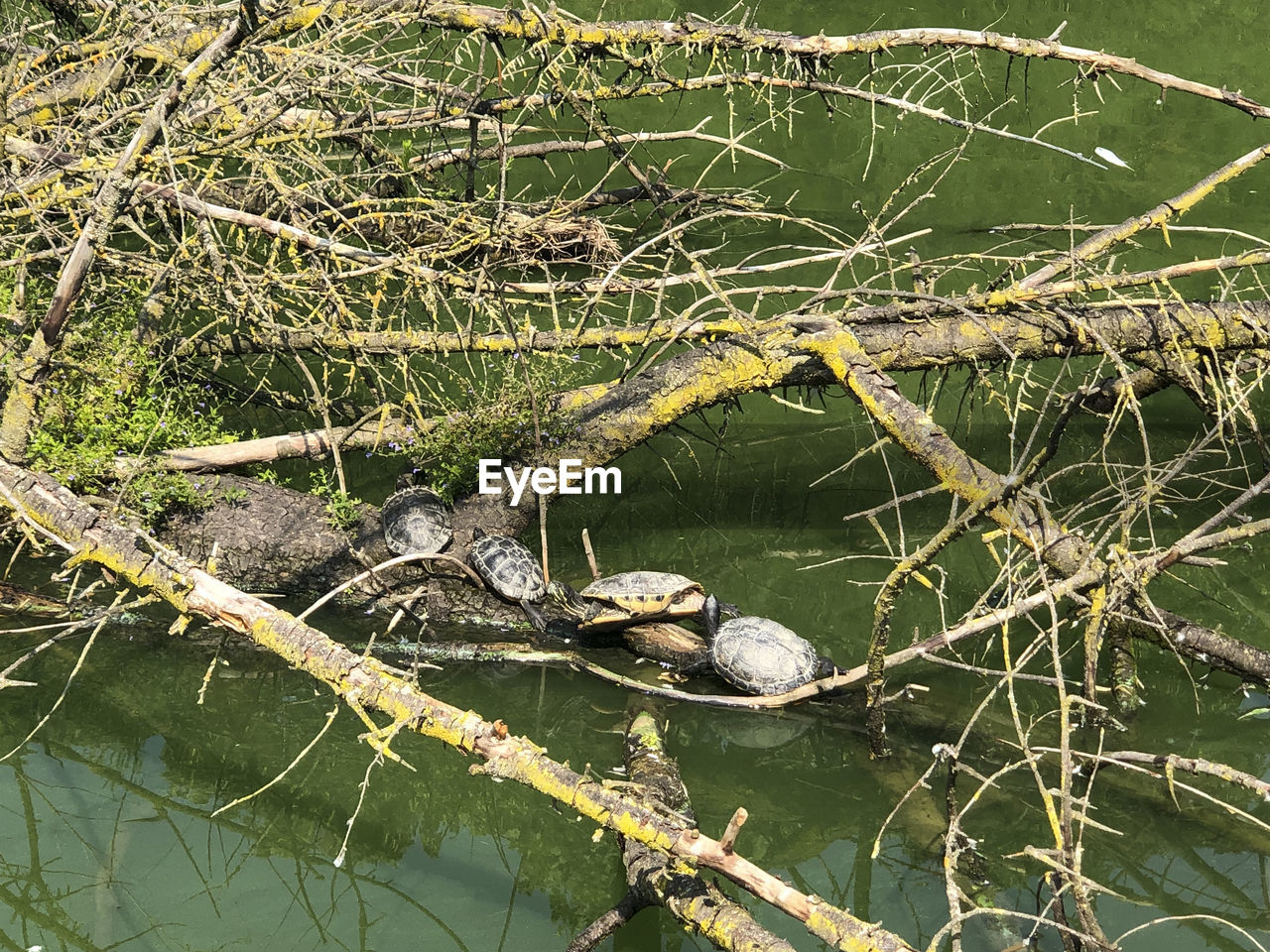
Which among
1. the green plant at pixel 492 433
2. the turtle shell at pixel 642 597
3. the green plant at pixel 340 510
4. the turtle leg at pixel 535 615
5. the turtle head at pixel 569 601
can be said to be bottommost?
the turtle leg at pixel 535 615

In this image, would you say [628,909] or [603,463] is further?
[603,463]

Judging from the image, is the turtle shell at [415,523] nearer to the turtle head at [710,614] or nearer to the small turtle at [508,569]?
the small turtle at [508,569]

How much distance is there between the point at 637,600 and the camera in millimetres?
5266

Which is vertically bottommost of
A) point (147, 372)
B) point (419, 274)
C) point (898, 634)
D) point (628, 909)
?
point (898, 634)

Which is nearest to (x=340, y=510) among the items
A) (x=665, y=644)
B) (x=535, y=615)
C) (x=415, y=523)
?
(x=415, y=523)

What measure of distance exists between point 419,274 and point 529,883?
244 centimetres

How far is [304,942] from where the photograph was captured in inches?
157

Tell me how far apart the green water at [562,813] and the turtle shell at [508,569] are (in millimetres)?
381

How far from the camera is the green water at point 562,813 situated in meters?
4.07

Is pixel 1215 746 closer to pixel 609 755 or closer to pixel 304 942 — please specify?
pixel 609 755

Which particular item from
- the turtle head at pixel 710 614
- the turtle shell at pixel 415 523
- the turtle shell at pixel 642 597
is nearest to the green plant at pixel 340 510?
the turtle shell at pixel 415 523

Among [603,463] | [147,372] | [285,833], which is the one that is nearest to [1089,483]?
[603,463]

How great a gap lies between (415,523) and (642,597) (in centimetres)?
112

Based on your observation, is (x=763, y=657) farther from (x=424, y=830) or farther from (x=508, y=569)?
(x=424, y=830)
